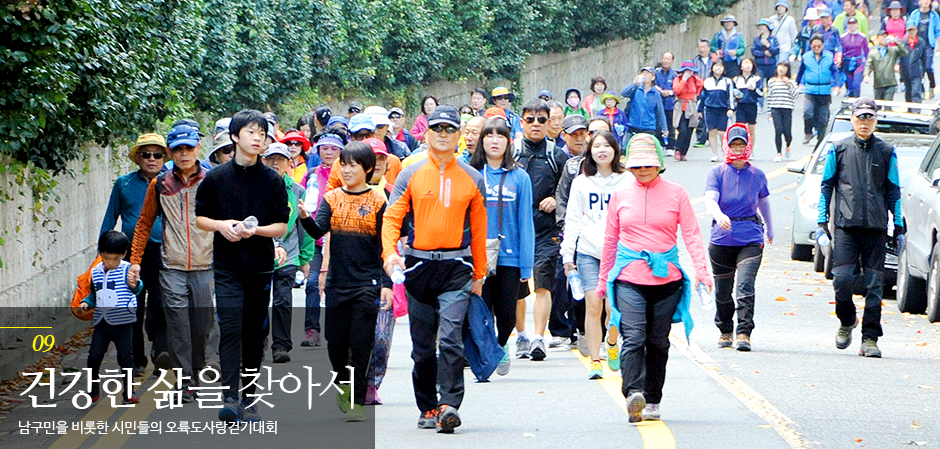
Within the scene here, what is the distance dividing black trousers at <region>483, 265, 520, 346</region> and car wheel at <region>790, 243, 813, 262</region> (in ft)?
33.5

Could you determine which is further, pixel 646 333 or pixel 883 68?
pixel 883 68

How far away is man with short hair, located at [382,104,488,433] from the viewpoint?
8117 millimetres

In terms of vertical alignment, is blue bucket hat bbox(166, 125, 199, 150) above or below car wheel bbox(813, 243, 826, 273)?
above

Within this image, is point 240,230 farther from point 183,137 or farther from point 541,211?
point 541,211

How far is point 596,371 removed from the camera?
399 inches

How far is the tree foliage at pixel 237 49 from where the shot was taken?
10.4 m

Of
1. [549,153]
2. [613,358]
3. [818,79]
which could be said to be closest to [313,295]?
[549,153]

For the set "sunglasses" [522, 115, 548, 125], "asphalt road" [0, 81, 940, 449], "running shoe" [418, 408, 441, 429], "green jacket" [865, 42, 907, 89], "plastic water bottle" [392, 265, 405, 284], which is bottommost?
"asphalt road" [0, 81, 940, 449]

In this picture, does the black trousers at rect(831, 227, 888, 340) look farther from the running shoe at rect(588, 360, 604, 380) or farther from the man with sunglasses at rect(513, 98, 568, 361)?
the running shoe at rect(588, 360, 604, 380)

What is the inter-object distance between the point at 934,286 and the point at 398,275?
7466 mm

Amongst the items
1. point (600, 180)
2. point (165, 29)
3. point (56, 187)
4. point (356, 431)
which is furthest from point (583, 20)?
point (356, 431)

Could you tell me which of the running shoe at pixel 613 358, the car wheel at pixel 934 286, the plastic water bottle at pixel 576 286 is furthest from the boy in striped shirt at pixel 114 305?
the car wheel at pixel 934 286

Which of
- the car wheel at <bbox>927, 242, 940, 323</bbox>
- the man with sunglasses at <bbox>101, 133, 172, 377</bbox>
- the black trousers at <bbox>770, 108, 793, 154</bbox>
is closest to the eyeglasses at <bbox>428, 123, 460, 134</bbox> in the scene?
the man with sunglasses at <bbox>101, 133, 172, 377</bbox>

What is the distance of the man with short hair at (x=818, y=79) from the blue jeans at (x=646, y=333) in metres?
19.6
